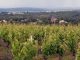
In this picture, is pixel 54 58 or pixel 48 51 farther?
pixel 54 58

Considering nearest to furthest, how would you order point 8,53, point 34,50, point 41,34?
point 34,50, point 8,53, point 41,34

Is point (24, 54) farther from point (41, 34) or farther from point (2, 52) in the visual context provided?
point (41, 34)

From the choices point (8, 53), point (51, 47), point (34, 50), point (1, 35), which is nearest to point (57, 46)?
point (51, 47)

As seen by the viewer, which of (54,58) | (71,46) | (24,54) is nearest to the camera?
(24,54)

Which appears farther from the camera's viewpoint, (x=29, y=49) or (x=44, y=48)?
(x=44, y=48)

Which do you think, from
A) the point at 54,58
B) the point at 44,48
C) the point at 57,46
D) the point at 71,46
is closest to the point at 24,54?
the point at 44,48

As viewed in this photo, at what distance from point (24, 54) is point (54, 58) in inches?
586

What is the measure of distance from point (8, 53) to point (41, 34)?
492 inches

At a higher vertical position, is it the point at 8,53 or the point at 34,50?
the point at 34,50

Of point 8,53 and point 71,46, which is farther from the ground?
point 71,46

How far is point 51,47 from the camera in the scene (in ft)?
117

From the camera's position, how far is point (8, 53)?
46.9 metres

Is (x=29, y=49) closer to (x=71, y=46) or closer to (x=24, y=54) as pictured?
(x=24, y=54)

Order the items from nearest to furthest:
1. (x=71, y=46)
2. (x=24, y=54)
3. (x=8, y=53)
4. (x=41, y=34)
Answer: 1. (x=24, y=54)
2. (x=71, y=46)
3. (x=8, y=53)
4. (x=41, y=34)
